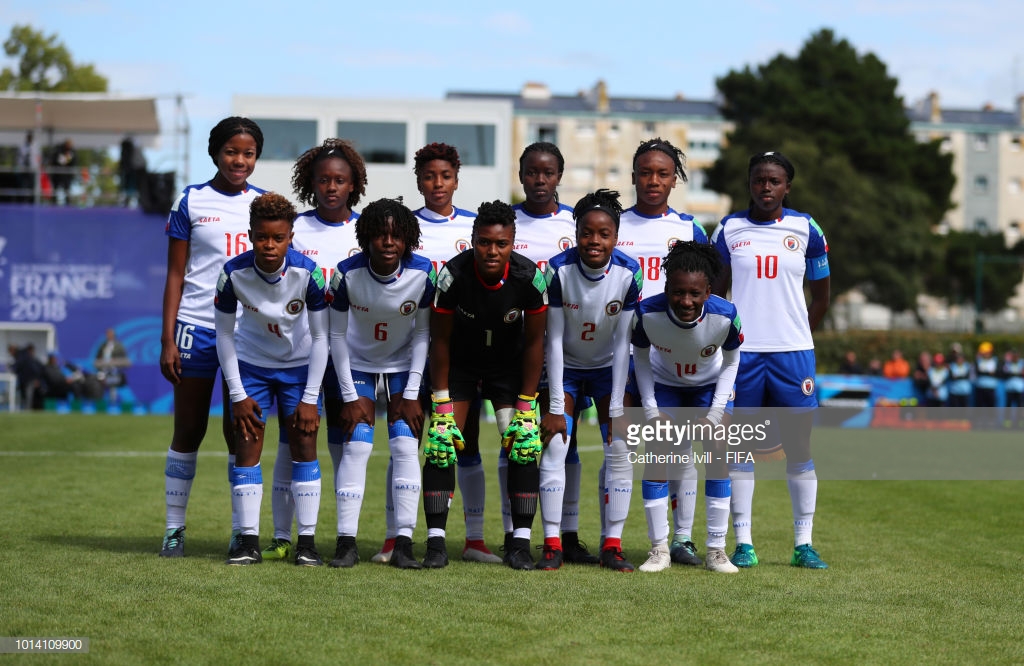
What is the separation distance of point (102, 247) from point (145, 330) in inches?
81.4

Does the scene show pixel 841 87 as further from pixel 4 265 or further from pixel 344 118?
pixel 4 265

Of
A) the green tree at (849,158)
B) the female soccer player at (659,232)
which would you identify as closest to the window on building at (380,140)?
the female soccer player at (659,232)

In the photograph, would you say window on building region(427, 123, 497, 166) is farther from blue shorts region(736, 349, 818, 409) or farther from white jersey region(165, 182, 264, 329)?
blue shorts region(736, 349, 818, 409)

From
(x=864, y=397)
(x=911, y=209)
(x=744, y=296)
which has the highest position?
(x=911, y=209)

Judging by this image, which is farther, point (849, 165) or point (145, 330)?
point (849, 165)

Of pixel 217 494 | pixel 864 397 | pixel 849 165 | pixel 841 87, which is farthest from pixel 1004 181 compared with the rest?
pixel 217 494

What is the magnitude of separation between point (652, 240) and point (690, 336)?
2.73 ft

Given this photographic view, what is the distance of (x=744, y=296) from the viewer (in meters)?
7.17

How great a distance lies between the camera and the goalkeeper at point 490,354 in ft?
21.3

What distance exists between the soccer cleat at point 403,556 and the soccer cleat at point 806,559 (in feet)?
7.41

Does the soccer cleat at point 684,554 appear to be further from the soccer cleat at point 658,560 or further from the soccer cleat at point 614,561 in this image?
the soccer cleat at point 614,561

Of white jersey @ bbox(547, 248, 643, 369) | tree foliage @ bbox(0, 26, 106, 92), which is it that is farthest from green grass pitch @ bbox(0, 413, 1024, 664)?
tree foliage @ bbox(0, 26, 106, 92)

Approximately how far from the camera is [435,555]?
652 cm

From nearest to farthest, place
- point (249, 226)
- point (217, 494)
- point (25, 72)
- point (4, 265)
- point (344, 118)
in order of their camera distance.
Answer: point (249, 226) < point (217, 494) < point (4, 265) < point (344, 118) < point (25, 72)
